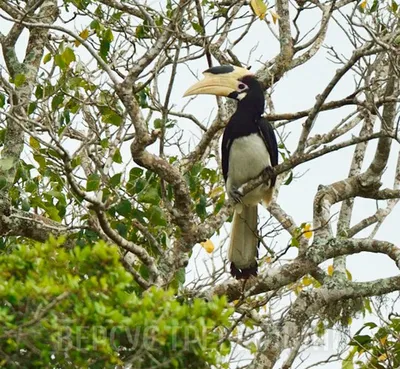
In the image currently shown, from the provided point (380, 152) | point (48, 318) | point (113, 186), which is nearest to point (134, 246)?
point (113, 186)

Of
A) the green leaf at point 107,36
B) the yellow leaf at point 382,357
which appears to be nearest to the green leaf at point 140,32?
the green leaf at point 107,36

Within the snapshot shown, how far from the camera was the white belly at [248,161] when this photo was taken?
734 centimetres

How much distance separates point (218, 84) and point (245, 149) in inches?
23.9

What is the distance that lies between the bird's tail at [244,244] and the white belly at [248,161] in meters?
0.14

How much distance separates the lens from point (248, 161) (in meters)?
7.34

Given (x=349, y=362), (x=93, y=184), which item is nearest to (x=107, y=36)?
(x=93, y=184)

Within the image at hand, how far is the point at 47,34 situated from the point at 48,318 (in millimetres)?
3448

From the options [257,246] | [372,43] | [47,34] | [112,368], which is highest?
[47,34]

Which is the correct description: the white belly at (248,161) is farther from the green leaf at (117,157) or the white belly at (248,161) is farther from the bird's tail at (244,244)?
the green leaf at (117,157)

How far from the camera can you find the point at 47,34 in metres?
6.57

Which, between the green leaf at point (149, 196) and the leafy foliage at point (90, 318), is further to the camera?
the green leaf at point (149, 196)

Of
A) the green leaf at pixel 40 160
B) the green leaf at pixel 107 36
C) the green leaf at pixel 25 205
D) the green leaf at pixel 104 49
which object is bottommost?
the green leaf at pixel 25 205

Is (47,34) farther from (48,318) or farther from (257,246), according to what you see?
(48,318)

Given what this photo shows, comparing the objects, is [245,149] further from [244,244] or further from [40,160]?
[40,160]
